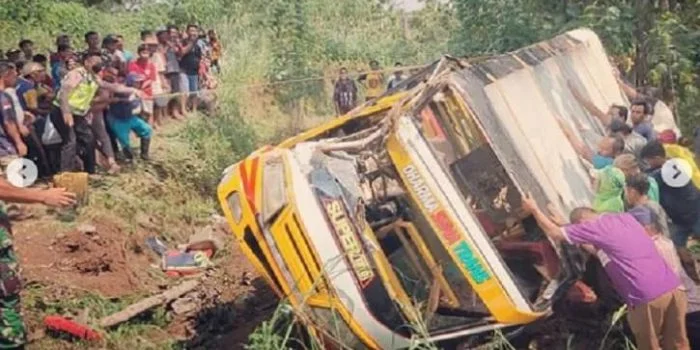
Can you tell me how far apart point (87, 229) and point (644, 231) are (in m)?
4.88

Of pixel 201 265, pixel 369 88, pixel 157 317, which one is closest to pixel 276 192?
pixel 157 317

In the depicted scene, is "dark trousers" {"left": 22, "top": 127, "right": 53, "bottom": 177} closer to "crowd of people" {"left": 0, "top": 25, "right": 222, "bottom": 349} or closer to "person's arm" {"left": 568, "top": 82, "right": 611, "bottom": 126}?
"crowd of people" {"left": 0, "top": 25, "right": 222, "bottom": 349}

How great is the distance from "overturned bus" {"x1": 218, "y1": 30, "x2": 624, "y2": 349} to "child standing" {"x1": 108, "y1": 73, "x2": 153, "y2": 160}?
3960 millimetres

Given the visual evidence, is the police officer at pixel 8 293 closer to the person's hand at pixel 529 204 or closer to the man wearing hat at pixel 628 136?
the person's hand at pixel 529 204

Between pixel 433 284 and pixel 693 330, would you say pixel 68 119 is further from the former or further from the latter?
pixel 693 330

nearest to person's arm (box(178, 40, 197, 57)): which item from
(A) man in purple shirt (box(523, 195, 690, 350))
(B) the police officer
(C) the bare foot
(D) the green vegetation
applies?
(C) the bare foot

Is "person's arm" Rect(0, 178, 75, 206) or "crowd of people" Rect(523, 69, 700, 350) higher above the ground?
"person's arm" Rect(0, 178, 75, 206)

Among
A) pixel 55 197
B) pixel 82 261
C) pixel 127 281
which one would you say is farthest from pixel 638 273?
pixel 82 261

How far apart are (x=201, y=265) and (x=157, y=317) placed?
4.25 ft

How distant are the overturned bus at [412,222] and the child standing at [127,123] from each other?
396cm

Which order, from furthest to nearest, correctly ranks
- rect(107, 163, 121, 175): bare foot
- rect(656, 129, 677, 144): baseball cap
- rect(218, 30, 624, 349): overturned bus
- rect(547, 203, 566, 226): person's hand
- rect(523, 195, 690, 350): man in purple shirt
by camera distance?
1. rect(107, 163, 121, 175): bare foot
2. rect(656, 129, 677, 144): baseball cap
3. rect(547, 203, 566, 226): person's hand
4. rect(218, 30, 624, 349): overturned bus
5. rect(523, 195, 690, 350): man in purple shirt

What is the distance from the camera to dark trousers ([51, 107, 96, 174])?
8375 millimetres

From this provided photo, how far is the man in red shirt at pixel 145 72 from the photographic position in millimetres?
10992

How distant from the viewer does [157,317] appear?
6781mm
